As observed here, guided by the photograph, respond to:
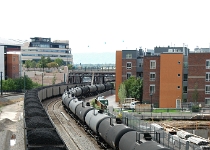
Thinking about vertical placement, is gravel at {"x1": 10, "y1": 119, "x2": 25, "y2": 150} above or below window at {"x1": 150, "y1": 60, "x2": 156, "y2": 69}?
below

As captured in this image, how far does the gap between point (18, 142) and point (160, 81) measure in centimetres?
3713

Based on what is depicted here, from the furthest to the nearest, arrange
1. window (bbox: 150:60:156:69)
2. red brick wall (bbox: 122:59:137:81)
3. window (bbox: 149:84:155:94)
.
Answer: red brick wall (bbox: 122:59:137:81)
window (bbox: 149:84:155:94)
window (bbox: 150:60:156:69)

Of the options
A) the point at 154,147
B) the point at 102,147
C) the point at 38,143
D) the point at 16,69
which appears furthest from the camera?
the point at 16,69

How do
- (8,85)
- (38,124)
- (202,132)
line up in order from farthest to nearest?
(8,85) < (202,132) < (38,124)

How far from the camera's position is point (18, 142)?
37.9 m

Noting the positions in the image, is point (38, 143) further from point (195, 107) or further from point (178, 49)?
point (178, 49)

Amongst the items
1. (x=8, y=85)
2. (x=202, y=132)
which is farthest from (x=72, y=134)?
(x=8, y=85)

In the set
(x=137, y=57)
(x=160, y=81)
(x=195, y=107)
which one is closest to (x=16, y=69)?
(x=137, y=57)

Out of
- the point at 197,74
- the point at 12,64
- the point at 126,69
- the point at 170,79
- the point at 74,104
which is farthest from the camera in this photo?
the point at 12,64

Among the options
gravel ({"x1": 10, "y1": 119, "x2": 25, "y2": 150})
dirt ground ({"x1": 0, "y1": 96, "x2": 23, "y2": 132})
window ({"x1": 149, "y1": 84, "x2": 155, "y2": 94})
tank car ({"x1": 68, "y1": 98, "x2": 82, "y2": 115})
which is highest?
window ({"x1": 149, "y1": 84, "x2": 155, "y2": 94})

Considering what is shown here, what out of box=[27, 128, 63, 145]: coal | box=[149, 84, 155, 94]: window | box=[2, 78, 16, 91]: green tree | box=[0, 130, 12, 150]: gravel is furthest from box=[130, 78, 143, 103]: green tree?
box=[27, 128, 63, 145]: coal

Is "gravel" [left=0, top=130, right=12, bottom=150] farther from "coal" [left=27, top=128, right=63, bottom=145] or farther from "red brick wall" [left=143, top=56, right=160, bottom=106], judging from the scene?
"red brick wall" [left=143, top=56, right=160, bottom=106]

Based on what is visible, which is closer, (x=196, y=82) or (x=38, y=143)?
(x=38, y=143)

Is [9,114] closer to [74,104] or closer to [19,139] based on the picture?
[74,104]
